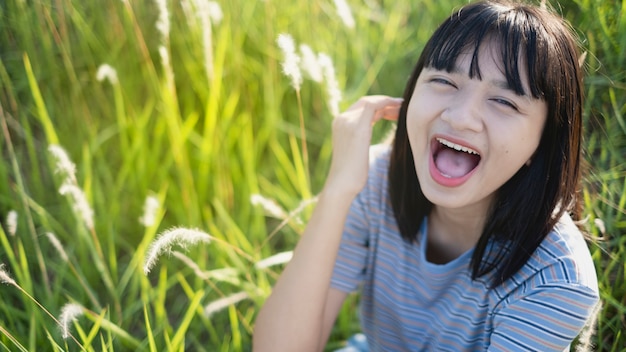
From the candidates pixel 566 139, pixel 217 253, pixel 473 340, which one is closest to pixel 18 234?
pixel 217 253

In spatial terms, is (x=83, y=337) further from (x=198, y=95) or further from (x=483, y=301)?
(x=198, y=95)

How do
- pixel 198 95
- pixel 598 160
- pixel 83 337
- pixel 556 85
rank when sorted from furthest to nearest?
pixel 198 95 → pixel 598 160 → pixel 83 337 → pixel 556 85

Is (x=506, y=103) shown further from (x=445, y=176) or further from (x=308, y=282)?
(x=308, y=282)

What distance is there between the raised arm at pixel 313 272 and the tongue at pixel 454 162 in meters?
0.21

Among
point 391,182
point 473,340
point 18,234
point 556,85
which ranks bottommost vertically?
point 473,340

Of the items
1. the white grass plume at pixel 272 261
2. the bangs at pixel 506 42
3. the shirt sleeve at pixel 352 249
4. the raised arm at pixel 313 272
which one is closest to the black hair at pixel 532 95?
the bangs at pixel 506 42

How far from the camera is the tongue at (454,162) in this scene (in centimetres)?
141

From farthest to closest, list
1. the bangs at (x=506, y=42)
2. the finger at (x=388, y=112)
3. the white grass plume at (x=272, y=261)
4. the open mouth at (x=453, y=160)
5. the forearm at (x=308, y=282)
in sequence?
the white grass plume at (x=272, y=261) < the finger at (x=388, y=112) < the forearm at (x=308, y=282) < the open mouth at (x=453, y=160) < the bangs at (x=506, y=42)

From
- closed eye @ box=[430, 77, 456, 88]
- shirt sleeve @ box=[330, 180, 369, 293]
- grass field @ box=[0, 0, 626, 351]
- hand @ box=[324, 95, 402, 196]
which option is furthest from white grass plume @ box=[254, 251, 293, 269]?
closed eye @ box=[430, 77, 456, 88]

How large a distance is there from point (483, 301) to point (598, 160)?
723 millimetres

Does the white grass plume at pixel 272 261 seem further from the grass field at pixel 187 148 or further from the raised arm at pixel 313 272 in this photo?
the raised arm at pixel 313 272

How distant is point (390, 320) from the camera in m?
1.72

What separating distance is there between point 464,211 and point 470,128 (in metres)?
0.31

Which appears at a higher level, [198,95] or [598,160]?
[198,95]
